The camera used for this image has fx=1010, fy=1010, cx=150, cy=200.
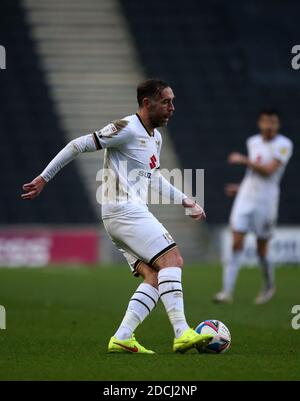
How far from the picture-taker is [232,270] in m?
13.2

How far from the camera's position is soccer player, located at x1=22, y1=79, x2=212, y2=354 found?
7277 millimetres

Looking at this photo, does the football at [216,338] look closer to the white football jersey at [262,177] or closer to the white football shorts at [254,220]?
the white football shorts at [254,220]

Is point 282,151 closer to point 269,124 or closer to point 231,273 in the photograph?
point 269,124

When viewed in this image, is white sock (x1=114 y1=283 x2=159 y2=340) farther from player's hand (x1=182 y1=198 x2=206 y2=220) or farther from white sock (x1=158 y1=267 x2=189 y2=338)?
player's hand (x1=182 y1=198 x2=206 y2=220)

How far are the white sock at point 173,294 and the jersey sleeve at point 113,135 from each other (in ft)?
3.27

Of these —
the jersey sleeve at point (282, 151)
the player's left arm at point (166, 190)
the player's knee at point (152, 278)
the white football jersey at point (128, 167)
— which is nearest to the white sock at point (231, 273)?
the jersey sleeve at point (282, 151)

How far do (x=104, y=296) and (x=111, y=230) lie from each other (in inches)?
244

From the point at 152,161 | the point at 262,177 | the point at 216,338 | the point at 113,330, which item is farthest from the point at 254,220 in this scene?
the point at 216,338

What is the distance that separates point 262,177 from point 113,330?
5.15m

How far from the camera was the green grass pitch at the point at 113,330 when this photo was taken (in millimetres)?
6316

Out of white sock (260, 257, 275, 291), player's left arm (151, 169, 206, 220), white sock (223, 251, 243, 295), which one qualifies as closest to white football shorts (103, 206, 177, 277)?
player's left arm (151, 169, 206, 220)
